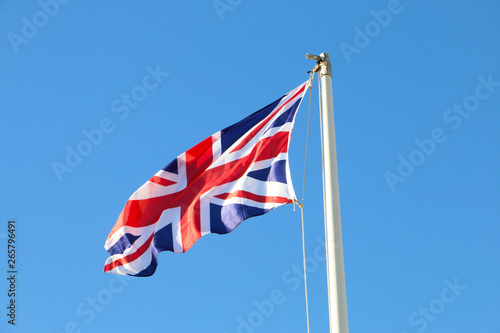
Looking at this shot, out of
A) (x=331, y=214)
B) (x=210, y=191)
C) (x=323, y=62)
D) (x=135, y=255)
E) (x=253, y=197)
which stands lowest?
(x=331, y=214)

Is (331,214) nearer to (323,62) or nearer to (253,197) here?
(253,197)

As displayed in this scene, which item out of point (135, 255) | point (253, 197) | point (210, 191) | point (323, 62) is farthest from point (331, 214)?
point (135, 255)

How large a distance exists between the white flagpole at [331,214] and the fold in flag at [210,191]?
109cm

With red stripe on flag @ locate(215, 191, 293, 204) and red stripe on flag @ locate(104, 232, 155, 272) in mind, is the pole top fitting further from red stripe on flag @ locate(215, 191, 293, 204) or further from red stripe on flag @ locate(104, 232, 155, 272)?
red stripe on flag @ locate(104, 232, 155, 272)

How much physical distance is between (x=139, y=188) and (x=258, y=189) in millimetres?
2976

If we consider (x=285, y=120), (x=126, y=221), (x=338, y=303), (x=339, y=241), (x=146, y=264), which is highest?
(x=285, y=120)

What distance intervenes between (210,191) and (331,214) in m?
3.62

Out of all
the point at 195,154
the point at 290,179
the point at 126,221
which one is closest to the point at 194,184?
the point at 195,154

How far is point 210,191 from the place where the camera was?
1401cm

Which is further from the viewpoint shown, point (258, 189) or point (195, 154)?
point (195, 154)

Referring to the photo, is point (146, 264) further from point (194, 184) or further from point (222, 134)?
point (222, 134)

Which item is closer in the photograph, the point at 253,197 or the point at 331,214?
the point at 331,214

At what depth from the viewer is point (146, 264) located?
46.3 feet

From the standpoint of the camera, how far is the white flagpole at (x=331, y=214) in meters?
10.4
